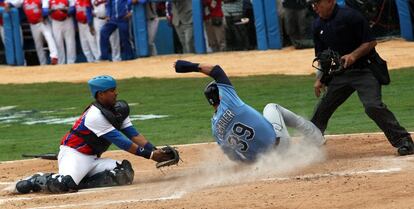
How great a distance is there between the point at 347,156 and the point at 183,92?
25.9ft

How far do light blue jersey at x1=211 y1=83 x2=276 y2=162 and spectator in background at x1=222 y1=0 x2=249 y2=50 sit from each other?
38.6ft

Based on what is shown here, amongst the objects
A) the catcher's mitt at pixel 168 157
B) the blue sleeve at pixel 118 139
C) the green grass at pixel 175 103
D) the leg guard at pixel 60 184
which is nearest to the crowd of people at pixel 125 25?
the green grass at pixel 175 103

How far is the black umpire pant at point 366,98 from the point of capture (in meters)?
9.99

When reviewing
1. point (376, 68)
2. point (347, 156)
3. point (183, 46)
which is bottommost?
point (183, 46)

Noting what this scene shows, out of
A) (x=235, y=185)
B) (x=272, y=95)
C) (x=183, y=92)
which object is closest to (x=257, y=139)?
(x=235, y=185)

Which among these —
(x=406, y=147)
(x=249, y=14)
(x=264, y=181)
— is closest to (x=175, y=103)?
(x=249, y=14)

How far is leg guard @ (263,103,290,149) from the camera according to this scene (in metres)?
10.1

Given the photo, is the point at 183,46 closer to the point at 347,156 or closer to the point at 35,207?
the point at 347,156

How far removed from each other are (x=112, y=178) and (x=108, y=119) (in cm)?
58

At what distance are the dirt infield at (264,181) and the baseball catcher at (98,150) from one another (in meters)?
0.16

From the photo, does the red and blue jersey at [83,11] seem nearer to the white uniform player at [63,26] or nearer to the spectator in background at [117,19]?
the white uniform player at [63,26]

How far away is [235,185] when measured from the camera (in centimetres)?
917

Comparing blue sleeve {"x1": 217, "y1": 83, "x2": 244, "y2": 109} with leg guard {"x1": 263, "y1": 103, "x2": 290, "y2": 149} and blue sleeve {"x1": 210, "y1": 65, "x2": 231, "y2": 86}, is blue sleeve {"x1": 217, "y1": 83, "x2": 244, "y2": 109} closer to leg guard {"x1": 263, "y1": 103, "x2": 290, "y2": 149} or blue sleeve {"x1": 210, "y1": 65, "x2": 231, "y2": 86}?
blue sleeve {"x1": 210, "y1": 65, "x2": 231, "y2": 86}

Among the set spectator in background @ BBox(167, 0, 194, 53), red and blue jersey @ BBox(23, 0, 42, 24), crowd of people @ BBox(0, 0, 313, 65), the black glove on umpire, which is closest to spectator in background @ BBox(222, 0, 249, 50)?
crowd of people @ BBox(0, 0, 313, 65)
